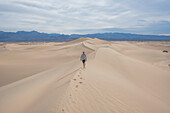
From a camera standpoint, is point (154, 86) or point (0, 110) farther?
point (154, 86)

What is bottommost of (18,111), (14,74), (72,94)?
(14,74)

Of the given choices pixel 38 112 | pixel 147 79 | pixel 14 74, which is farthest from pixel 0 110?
pixel 147 79

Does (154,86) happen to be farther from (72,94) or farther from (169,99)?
(72,94)

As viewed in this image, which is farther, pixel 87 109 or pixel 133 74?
pixel 133 74

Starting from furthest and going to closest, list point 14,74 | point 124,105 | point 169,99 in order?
1. point 14,74
2. point 169,99
3. point 124,105

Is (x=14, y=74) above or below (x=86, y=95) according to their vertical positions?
below

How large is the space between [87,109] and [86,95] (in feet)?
2.73

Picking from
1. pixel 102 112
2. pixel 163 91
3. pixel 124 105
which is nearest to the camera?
pixel 102 112

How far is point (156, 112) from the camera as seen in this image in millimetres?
5016

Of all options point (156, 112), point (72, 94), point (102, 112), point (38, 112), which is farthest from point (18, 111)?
point (156, 112)

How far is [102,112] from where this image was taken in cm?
400

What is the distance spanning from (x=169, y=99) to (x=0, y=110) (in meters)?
7.98

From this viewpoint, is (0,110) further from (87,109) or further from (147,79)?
(147,79)

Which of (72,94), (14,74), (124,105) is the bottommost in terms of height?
(14,74)
